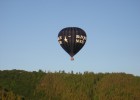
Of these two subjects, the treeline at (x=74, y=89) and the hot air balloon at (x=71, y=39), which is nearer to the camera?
the hot air balloon at (x=71, y=39)

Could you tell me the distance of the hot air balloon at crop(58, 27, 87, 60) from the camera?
10378cm

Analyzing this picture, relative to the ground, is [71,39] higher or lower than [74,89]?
higher

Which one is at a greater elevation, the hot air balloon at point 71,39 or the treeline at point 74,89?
the hot air balloon at point 71,39

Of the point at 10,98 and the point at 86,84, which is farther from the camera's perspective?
the point at 86,84

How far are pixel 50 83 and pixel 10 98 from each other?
38.6m

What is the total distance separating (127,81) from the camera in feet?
645

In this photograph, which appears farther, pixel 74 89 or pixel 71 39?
pixel 74 89

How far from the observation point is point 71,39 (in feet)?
342

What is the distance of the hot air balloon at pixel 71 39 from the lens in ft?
340

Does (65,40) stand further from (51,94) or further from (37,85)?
(37,85)

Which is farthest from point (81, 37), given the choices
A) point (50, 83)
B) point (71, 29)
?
point (50, 83)

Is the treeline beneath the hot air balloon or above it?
beneath

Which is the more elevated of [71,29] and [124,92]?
[71,29]

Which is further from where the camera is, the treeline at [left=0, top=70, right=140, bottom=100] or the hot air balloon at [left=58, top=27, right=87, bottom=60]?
the treeline at [left=0, top=70, right=140, bottom=100]
